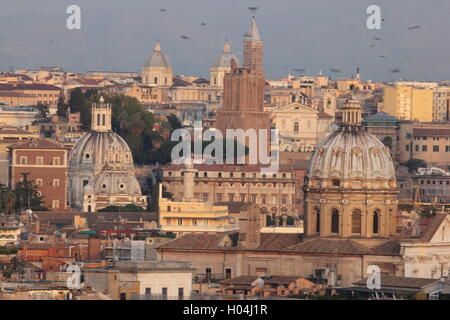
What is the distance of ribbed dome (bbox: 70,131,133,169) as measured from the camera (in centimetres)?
14112

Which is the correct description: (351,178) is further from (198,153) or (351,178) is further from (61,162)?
(198,153)

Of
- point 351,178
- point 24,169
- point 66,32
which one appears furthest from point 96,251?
point 66,32

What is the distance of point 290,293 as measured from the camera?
7100cm

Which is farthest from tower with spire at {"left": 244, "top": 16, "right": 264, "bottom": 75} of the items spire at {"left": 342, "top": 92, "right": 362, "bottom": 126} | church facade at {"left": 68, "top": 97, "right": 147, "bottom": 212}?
spire at {"left": 342, "top": 92, "right": 362, "bottom": 126}

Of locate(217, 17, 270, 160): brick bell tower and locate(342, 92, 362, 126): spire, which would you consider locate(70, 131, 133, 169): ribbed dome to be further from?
locate(342, 92, 362, 126): spire

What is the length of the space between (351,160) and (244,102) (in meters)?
79.4

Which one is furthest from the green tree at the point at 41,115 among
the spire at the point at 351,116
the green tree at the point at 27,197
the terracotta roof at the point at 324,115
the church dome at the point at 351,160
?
the church dome at the point at 351,160

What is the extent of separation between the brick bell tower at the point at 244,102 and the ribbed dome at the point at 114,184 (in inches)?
891

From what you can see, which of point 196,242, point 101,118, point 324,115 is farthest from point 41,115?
point 196,242

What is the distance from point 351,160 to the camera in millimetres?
85562

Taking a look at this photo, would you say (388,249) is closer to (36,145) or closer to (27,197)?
(27,197)

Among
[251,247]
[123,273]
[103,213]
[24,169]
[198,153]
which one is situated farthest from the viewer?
[198,153]

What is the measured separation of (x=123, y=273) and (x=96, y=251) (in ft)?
60.0

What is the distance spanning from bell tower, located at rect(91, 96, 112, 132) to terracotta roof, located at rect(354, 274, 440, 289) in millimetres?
70425
